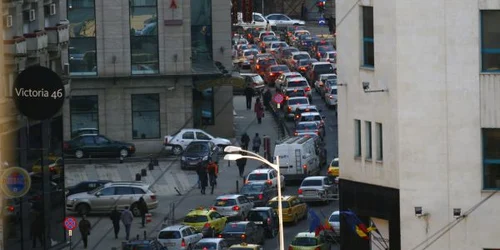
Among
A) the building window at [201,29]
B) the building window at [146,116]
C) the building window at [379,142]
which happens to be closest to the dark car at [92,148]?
the building window at [146,116]

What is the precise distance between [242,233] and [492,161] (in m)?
17.3

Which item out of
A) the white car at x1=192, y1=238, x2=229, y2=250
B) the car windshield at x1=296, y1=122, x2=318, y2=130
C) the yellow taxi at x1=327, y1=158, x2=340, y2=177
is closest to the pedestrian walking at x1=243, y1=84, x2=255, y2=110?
the car windshield at x1=296, y1=122, x2=318, y2=130

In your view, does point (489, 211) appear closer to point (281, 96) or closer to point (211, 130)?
point (211, 130)

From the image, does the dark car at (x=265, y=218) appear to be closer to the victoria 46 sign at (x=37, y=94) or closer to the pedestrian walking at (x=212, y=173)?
the pedestrian walking at (x=212, y=173)

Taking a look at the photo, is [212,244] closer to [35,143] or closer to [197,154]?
[35,143]

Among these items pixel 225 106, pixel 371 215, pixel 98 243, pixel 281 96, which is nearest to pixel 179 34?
pixel 225 106

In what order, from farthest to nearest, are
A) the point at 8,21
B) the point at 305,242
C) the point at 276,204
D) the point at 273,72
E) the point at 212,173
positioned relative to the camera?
the point at 273,72, the point at 212,173, the point at 276,204, the point at 305,242, the point at 8,21

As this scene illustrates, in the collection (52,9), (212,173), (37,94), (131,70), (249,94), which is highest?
(52,9)

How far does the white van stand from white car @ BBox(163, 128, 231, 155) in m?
8.25

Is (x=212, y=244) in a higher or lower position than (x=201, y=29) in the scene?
lower

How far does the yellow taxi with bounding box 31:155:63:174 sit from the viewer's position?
68137 millimetres

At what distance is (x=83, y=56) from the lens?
97938mm

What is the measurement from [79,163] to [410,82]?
130ft

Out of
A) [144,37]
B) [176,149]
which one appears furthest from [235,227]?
[144,37]
